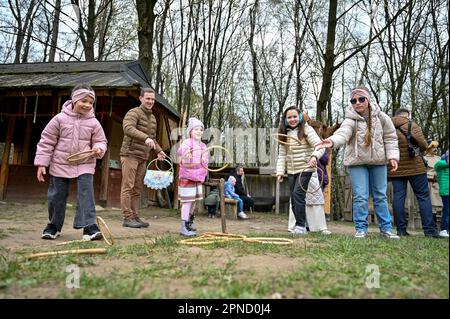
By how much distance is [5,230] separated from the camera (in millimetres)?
4645

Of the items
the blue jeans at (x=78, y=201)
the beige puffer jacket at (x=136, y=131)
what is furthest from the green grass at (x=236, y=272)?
the beige puffer jacket at (x=136, y=131)

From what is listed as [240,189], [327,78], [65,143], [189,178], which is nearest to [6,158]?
[240,189]

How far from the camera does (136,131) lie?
5.16 m

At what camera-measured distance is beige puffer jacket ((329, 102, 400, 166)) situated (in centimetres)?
436

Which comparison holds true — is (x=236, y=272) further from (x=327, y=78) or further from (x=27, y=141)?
(x=27, y=141)

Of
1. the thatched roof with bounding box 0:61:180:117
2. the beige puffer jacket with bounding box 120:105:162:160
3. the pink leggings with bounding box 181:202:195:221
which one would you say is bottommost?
the pink leggings with bounding box 181:202:195:221

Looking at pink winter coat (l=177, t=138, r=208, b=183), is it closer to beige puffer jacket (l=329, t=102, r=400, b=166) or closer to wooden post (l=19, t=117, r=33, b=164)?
beige puffer jacket (l=329, t=102, r=400, b=166)

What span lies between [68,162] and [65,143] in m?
0.23

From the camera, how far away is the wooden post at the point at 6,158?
9867 millimetres

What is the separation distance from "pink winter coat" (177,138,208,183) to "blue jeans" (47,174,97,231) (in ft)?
3.90

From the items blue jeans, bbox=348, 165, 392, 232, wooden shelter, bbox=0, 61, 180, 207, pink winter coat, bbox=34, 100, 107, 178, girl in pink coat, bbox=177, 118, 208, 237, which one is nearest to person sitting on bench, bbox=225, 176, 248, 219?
wooden shelter, bbox=0, 61, 180, 207

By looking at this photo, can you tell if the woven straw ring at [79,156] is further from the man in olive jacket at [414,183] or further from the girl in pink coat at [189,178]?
the man in olive jacket at [414,183]

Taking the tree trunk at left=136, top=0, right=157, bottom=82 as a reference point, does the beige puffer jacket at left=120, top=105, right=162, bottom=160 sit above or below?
below
